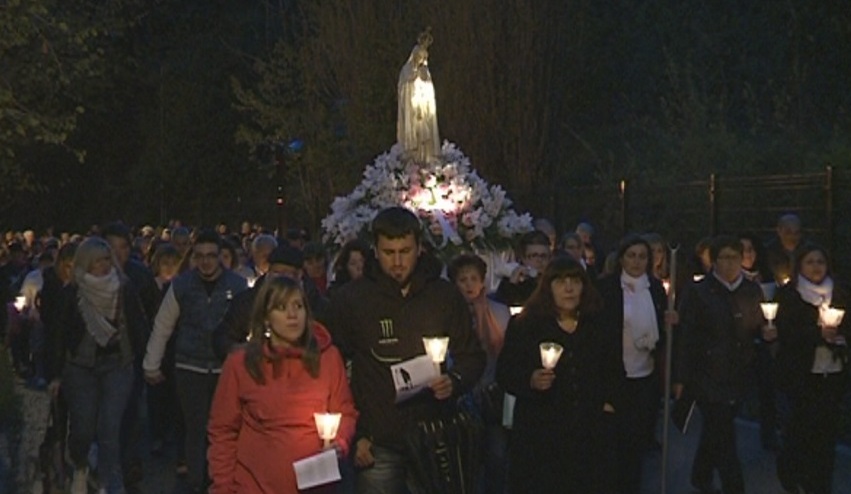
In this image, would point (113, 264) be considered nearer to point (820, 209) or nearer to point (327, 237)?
point (327, 237)

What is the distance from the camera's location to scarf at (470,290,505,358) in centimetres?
997

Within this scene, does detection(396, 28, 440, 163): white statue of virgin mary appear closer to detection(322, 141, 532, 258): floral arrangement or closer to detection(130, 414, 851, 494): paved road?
detection(322, 141, 532, 258): floral arrangement

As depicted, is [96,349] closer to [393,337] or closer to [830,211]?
[393,337]

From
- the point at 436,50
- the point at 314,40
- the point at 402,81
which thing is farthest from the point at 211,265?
the point at 314,40

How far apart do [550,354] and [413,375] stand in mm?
967

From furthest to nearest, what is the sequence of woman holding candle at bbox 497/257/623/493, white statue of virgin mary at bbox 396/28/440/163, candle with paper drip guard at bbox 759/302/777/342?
white statue of virgin mary at bbox 396/28/440/163, candle with paper drip guard at bbox 759/302/777/342, woman holding candle at bbox 497/257/623/493

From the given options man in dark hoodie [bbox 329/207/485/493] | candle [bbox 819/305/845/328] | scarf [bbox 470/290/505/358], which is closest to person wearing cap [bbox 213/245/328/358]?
scarf [bbox 470/290/505/358]

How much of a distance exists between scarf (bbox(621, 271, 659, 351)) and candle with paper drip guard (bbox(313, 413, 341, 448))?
4.60m

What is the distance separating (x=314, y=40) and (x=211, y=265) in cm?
2222

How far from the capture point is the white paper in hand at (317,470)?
254 inches

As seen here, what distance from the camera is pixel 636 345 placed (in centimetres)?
1079

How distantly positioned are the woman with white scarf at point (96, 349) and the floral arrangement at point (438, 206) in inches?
206

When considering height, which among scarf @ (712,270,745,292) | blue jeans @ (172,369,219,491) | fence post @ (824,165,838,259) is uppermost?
fence post @ (824,165,838,259)

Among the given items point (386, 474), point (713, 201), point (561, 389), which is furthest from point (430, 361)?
point (713, 201)
